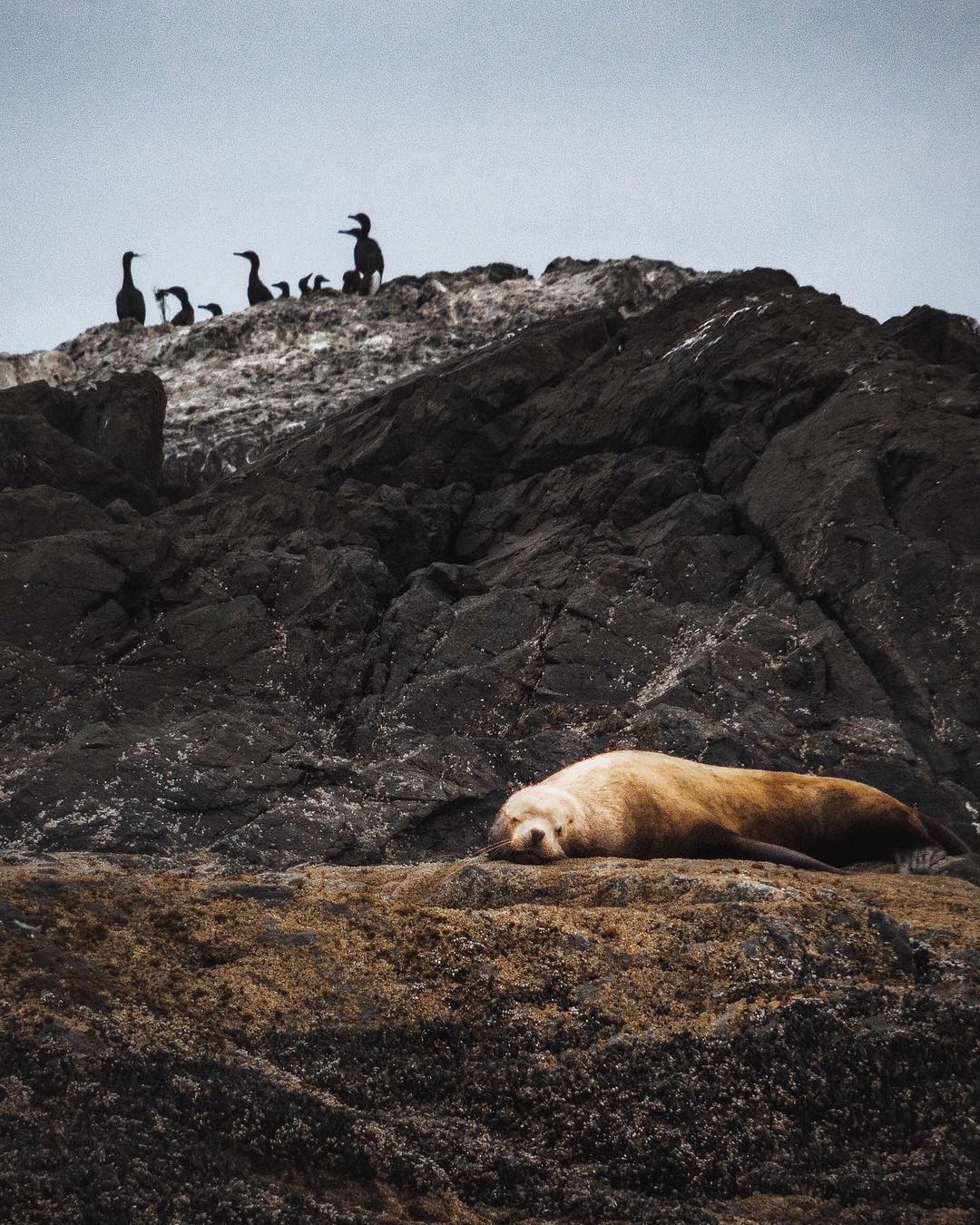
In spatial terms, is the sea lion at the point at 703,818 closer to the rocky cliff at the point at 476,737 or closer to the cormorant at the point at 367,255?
the rocky cliff at the point at 476,737

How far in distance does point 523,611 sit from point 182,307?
2674 cm

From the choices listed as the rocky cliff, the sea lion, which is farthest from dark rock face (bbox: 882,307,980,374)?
the sea lion

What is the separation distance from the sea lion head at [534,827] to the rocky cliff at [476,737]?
548 mm

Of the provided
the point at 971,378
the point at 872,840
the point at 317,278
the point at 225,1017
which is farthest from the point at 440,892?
the point at 317,278

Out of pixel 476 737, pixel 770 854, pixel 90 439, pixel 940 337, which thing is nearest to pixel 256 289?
pixel 90 439

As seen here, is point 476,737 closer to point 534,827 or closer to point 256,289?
point 534,827

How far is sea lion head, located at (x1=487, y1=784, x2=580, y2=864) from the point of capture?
22.1 ft

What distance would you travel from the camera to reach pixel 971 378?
1520cm

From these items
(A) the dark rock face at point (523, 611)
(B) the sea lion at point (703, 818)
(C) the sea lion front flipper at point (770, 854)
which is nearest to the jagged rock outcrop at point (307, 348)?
(A) the dark rock face at point (523, 611)

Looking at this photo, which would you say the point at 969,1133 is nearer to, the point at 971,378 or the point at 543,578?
the point at 543,578

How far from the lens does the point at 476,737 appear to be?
11.1 meters

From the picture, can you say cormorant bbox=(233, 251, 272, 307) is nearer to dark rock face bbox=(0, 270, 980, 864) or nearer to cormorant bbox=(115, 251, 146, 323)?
cormorant bbox=(115, 251, 146, 323)

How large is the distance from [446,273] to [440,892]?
26652 millimetres

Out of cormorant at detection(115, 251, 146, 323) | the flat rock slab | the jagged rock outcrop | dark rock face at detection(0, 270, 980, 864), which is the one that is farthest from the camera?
cormorant at detection(115, 251, 146, 323)
